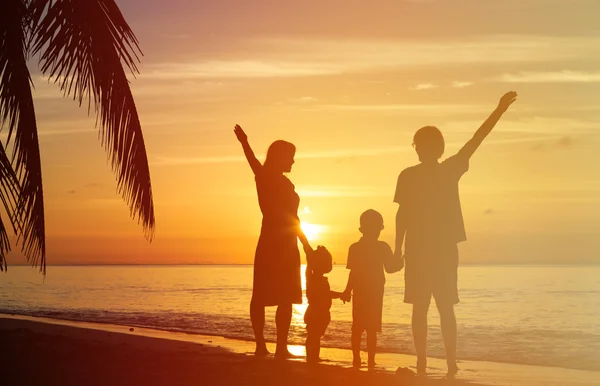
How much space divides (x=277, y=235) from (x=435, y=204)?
1836 millimetres

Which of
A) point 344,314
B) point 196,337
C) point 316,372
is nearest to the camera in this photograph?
point 316,372

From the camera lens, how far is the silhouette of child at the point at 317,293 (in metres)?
8.51

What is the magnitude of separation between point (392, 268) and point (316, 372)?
1.47 metres

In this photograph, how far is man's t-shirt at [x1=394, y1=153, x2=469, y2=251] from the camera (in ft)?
26.2

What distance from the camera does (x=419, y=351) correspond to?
8.31 meters

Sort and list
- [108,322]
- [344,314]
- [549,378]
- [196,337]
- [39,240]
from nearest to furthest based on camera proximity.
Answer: [39,240] < [549,378] < [196,337] < [108,322] < [344,314]

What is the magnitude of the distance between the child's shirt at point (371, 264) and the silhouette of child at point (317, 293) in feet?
1.17

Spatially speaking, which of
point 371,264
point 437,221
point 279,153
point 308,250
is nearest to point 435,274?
point 437,221

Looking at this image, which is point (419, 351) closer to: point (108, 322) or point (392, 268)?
point (392, 268)

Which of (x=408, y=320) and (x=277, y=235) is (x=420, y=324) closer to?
(x=277, y=235)

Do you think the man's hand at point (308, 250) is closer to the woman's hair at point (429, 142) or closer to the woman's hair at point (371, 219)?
the woman's hair at point (371, 219)

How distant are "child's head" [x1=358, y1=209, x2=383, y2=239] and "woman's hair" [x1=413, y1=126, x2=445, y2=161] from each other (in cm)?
99

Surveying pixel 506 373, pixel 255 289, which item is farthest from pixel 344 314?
pixel 255 289

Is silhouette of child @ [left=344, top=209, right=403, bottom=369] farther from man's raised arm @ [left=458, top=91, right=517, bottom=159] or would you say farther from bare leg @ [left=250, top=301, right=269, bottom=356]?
man's raised arm @ [left=458, top=91, right=517, bottom=159]
